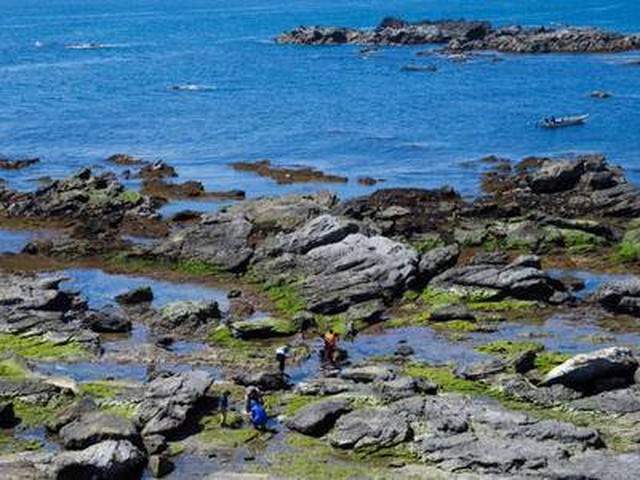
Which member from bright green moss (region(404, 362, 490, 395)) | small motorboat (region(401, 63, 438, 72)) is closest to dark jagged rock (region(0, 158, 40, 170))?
bright green moss (region(404, 362, 490, 395))

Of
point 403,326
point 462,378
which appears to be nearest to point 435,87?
point 403,326

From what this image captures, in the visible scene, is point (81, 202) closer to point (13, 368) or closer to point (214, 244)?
point (214, 244)

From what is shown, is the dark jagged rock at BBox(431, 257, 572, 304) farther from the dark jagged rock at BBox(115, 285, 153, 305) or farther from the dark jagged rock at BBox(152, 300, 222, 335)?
the dark jagged rock at BBox(115, 285, 153, 305)

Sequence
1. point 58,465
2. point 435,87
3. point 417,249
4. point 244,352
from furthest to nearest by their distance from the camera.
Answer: point 435,87, point 417,249, point 244,352, point 58,465

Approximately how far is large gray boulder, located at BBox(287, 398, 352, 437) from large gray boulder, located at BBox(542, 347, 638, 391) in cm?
854

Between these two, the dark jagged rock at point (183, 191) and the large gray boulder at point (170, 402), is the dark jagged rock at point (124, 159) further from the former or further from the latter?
the large gray boulder at point (170, 402)

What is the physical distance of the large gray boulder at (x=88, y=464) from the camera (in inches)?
1286

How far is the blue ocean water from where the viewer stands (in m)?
92.9

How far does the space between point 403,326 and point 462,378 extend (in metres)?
8.78

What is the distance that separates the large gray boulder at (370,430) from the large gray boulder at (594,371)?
292 inches

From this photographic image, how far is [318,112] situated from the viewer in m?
120

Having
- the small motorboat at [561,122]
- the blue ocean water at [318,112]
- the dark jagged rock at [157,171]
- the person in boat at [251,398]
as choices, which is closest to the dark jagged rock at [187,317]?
the person in boat at [251,398]

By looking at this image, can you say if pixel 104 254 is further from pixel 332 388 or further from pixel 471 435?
pixel 471 435

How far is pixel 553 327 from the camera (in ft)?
160
